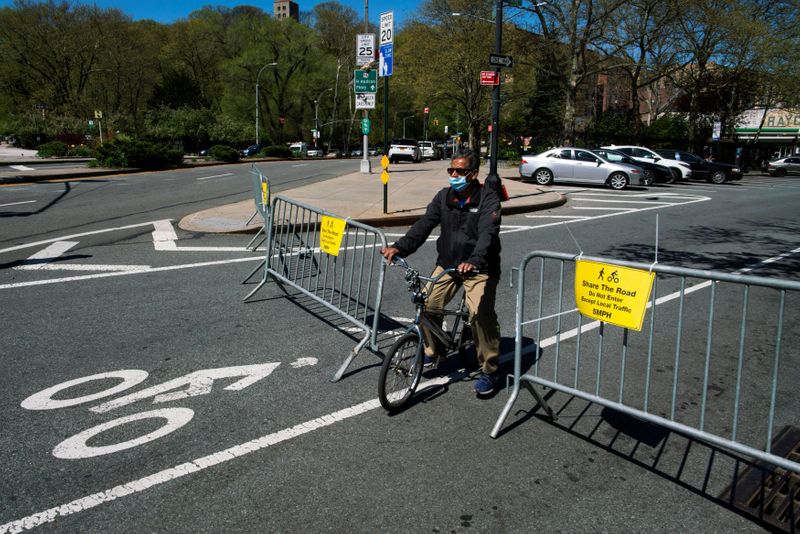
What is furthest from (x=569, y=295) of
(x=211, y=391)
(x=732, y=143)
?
(x=732, y=143)

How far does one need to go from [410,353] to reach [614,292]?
1459 millimetres

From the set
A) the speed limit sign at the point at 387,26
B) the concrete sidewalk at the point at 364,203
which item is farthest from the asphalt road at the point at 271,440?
the speed limit sign at the point at 387,26

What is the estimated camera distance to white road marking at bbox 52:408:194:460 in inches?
142

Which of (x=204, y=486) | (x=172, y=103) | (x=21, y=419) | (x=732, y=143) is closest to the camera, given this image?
(x=204, y=486)

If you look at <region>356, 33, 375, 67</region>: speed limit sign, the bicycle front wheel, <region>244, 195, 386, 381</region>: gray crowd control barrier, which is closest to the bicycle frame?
the bicycle front wheel

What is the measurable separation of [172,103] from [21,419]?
223 ft

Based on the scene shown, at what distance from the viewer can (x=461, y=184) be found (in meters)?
4.45

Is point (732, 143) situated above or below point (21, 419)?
above

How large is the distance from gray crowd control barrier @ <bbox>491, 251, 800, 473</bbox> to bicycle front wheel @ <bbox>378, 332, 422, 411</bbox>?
693 mm

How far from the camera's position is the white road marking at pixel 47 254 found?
835 centimetres

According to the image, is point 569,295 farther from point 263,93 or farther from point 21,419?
point 263,93

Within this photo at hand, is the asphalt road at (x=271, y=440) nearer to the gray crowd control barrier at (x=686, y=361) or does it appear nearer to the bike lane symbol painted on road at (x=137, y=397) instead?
the bike lane symbol painted on road at (x=137, y=397)

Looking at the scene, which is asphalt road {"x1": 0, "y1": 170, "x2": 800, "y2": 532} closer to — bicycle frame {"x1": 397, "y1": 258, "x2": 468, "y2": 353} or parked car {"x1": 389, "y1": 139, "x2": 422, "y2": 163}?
bicycle frame {"x1": 397, "y1": 258, "x2": 468, "y2": 353}

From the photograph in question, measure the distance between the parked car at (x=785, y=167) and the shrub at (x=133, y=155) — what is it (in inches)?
1489
